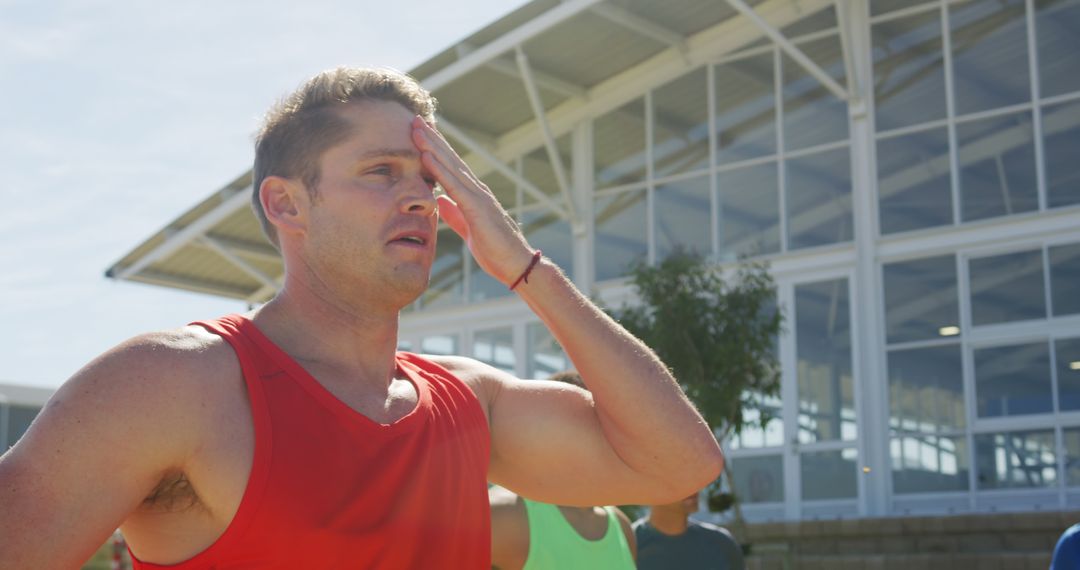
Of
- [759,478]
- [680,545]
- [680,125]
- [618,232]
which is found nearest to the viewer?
[680,545]

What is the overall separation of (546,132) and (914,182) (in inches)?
180

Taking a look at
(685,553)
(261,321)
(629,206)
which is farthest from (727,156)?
(261,321)

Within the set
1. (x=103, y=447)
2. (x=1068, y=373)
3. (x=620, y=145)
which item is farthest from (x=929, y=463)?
(x=103, y=447)

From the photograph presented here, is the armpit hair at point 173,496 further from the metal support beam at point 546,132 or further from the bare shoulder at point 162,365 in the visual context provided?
the metal support beam at point 546,132

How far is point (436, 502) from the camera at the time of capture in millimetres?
2391

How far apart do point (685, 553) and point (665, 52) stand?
12402 mm

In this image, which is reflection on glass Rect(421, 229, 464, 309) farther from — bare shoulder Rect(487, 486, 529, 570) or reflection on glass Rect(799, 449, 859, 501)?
bare shoulder Rect(487, 486, 529, 570)

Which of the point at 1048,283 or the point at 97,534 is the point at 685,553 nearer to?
the point at 97,534

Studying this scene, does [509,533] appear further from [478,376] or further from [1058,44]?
[1058,44]

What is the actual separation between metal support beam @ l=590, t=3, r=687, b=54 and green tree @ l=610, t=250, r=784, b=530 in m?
3.68

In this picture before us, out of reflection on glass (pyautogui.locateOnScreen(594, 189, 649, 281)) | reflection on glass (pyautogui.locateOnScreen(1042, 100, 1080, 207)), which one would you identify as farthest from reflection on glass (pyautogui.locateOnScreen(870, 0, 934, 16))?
reflection on glass (pyautogui.locateOnScreen(594, 189, 649, 281))

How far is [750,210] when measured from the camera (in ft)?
58.3

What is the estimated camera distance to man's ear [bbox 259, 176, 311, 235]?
2596 millimetres

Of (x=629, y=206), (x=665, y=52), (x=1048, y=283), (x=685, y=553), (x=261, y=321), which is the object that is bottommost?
(x=685, y=553)
